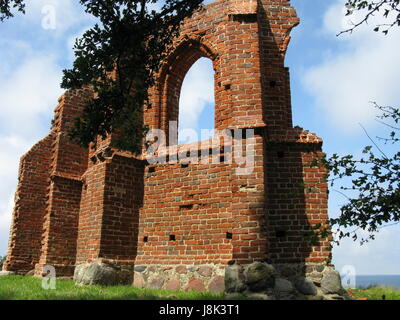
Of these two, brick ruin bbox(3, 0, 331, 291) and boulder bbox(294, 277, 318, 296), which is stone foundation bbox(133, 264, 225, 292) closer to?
brick ruin bbox(3, 0, 331, 291)

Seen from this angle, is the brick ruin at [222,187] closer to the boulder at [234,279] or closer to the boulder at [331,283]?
the boulder at [234,279]

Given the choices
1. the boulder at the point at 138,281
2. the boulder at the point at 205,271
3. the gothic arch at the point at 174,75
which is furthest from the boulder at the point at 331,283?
the gothic arch at the point at 174,75

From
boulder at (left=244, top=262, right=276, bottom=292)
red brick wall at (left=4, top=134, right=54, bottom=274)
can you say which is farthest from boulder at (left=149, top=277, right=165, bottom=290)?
red brick wall at (left=4, top=134, right=54, bottom=274)

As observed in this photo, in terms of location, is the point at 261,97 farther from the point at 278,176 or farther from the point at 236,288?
the point at 236,288

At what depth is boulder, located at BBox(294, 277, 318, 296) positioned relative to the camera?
273 inches

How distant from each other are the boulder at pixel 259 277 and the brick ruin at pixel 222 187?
0.22m

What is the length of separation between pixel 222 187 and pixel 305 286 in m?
2.45

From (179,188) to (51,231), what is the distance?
448 centimetres

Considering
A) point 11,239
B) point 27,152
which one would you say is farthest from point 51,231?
point 27,152

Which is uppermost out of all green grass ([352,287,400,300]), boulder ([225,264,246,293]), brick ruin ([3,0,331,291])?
brick ruin ([3,0,331,291])

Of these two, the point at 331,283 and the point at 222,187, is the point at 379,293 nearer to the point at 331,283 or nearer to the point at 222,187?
the point at 331,283

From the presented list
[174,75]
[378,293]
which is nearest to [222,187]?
[174,75]

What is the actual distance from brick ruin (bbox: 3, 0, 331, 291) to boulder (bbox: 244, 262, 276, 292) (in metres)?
0.22

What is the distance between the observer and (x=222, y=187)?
7773 millimetres
